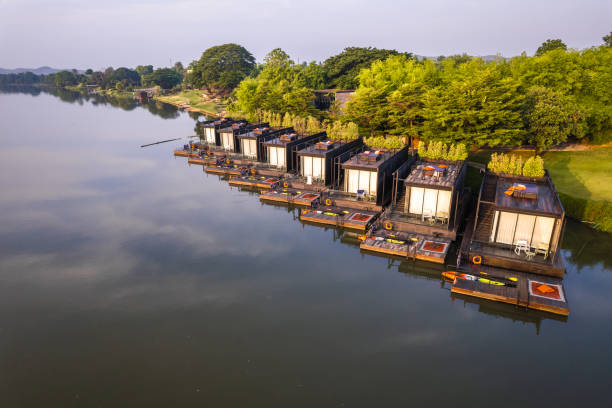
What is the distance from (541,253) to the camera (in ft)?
84.2

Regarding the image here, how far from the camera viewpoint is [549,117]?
44812 mm

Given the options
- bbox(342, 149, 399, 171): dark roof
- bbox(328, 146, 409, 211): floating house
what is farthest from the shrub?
bbox(342, 149, 399, 171): dark roof

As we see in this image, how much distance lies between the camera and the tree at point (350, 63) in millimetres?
98062

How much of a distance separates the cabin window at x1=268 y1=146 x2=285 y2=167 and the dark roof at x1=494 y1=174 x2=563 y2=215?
28.0m

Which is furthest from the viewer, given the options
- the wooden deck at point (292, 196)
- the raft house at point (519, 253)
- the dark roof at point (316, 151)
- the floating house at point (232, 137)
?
the floating house at point (232, 137)

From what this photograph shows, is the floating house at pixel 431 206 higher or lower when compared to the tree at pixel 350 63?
lower

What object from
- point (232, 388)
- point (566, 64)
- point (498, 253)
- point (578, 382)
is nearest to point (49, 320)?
point (232, 388)

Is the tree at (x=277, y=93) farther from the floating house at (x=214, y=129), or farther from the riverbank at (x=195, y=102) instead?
the riverbank at (x=195, y=102)

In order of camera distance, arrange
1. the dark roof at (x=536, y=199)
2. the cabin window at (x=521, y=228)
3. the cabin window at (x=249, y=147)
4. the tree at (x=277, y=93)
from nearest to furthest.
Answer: the cabin window at (x=521, y=228)
the dark roof at (x=536, y=199)
the cabin window at (x=249, y=147)
the tree at (x=277, y=93)

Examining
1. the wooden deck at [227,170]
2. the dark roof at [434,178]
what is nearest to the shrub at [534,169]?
the dark roof at [434,178]

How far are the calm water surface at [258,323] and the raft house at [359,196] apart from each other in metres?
1.89

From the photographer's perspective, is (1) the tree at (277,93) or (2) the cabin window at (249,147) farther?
(1) the tree at (277,93)

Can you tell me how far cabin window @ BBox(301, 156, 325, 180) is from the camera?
4246 cm

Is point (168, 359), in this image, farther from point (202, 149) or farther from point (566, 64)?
point (566, 64)
